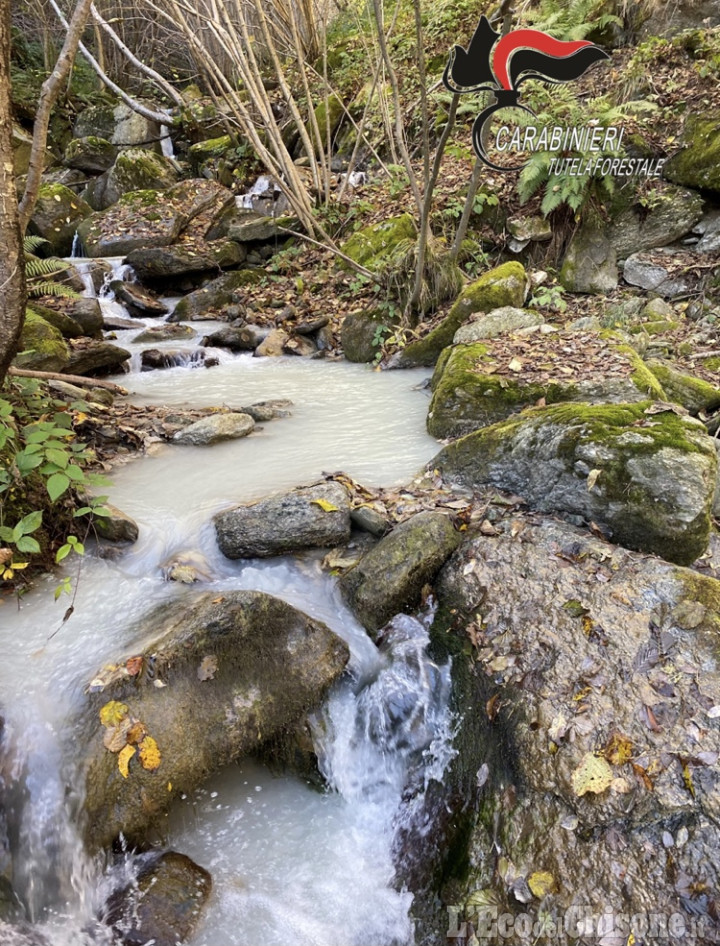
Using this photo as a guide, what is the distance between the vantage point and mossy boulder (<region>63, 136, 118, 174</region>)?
15156 mm

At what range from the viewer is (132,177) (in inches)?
543

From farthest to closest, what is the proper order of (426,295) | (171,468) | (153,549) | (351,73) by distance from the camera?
(351,73), (426,295), (171,468), (153,549)

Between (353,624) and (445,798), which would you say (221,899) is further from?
(353,624)

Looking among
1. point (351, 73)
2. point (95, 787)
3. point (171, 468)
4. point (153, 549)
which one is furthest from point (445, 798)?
point (351, 73)

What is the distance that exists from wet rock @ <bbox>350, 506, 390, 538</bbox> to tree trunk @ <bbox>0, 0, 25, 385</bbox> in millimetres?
2521

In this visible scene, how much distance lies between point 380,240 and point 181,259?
4.46 metres

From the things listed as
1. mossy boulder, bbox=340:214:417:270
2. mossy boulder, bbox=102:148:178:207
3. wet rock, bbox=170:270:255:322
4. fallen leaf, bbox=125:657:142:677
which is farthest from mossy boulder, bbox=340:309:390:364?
mossy boulder, bbox=102:148:178:207

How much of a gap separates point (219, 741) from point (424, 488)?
2.38 meters

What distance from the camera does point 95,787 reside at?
2.52 meters

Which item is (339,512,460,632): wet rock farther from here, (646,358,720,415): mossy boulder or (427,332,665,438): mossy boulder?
(646,358,720,415): mossy boulder

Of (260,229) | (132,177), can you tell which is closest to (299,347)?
(260,229)

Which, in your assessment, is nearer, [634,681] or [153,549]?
[634,681]

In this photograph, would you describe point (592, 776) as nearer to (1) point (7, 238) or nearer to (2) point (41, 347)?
(1) point (7, 238)

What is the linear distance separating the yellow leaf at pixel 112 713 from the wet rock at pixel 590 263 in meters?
7.87
